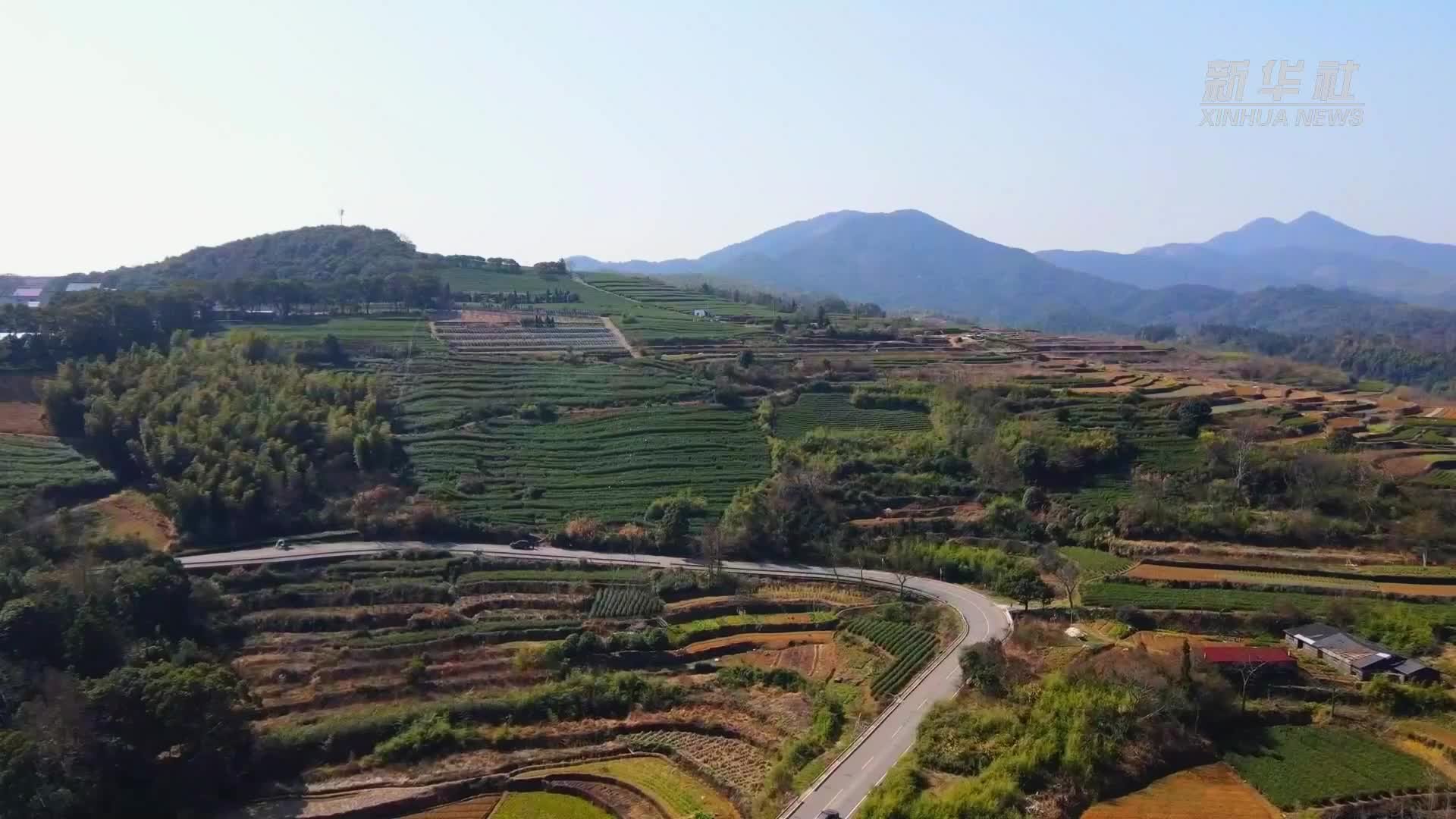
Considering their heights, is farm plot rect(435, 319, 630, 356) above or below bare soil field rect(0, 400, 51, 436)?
above

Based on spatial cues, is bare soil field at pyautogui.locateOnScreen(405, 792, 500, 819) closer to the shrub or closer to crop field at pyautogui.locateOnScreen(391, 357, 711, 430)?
the shrub

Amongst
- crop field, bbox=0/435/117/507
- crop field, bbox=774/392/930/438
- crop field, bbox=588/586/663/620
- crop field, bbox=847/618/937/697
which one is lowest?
crop field, bbox=588/586/663/620

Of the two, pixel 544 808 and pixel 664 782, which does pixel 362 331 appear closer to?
pixel 544 808

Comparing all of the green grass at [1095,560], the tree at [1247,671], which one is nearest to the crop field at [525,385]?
the green grass at [1095,560]

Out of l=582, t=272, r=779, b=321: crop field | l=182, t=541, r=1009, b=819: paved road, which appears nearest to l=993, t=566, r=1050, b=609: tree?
l=182, t=541, r=1009, b=819: paved road

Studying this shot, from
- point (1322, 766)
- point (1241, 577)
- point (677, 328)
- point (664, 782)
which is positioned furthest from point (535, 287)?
point (1322, 766)

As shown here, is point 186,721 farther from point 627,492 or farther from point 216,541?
point 627,492
